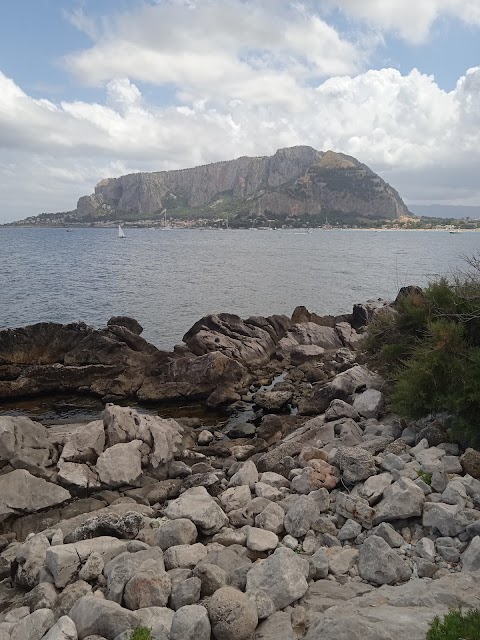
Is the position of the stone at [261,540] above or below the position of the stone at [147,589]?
below

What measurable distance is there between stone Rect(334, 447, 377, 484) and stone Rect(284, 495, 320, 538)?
4.82 ft

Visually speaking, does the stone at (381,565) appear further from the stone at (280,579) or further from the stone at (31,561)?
the stone at (31,561)

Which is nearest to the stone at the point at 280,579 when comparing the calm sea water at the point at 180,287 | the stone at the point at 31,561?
the stone at the point at 31,561

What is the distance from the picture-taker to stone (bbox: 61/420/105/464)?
1586cm

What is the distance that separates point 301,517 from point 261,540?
923mm

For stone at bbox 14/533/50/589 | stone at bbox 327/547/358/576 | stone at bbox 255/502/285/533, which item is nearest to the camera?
stone at bbox 327/547/358/576

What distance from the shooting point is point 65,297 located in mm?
52781

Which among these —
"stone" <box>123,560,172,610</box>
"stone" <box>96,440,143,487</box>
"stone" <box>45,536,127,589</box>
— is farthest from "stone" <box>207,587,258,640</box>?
"stone" <box>96,440,143,487</box>

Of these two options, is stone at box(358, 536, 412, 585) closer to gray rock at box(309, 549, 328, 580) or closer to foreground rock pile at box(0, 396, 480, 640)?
foreground rock pile at box(0, 396, 480, 640)

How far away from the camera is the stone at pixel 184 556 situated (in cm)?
909

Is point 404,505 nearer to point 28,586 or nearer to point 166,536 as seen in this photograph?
point 166,536

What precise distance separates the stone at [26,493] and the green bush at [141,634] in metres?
7.67

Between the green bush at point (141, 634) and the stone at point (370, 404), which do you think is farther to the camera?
the stone at point (370, 404)

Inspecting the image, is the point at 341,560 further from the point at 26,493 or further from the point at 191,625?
the point at 26,493
